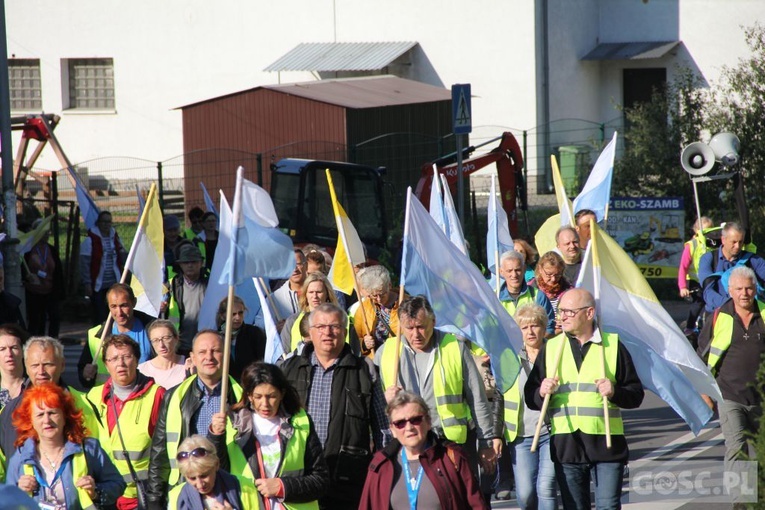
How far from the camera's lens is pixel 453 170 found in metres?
18.5

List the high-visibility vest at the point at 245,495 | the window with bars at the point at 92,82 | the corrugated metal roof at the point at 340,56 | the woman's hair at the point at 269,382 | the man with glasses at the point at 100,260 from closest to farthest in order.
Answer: the high-visibility vest at the point at 245,495
the woman's hair at the point at 269,382
the man with glasses at the point at 100,260
the corrugated metal roof at the point at 340,56
the window with bars at the point at 92,82

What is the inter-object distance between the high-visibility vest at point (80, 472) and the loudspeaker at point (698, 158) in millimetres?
10275

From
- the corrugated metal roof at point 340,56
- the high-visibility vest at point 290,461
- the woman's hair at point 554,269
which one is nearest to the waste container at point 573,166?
the corrugated metal roof at point 340,56

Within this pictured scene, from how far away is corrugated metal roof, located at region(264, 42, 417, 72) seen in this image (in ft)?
109

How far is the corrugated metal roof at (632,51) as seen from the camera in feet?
112

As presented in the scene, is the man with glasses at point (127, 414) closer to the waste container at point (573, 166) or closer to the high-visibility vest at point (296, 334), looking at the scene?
the high-visibility vest at point (296, 334)

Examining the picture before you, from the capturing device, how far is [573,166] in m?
28.9

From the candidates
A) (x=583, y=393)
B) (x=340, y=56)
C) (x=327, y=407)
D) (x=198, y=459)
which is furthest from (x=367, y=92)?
(x=198, y=459)

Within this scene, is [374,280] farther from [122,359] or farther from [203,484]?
[203,484]

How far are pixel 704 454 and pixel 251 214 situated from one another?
14.9 feet

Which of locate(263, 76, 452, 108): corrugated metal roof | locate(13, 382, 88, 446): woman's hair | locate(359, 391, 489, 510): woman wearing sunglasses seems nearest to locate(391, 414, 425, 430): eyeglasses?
locate(359, 391, 489, 510): woman wearing sunglasses

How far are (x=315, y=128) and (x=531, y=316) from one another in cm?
1966

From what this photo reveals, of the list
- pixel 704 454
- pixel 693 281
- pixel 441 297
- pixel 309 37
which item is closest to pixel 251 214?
pixel 441 297

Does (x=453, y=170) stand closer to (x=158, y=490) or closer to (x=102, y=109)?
(x=158, y=490)
